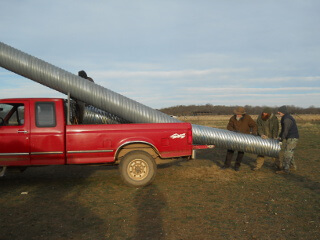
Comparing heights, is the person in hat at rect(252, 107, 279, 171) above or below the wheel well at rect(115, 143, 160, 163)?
above

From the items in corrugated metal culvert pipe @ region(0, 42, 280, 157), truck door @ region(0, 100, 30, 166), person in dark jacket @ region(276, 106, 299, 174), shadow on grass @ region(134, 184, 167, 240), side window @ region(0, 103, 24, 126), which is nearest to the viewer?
shadow on grass @ region(134, 184, 167, 240)

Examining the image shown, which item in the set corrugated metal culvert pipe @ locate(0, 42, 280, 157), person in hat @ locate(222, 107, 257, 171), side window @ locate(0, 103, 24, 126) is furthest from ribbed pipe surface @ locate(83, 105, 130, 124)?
person in hat @ locate(222, 107, 257, 171)

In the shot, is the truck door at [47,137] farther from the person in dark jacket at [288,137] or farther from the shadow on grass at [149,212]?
the person in dark jacket at [288,137]

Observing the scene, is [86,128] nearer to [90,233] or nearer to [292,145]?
[90,233]

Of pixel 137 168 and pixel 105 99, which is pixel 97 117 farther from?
pixel 137 168

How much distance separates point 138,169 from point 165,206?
4.73 feet

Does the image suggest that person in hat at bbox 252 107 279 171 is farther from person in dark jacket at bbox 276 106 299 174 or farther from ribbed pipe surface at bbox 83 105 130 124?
ribbed pipe surface at bbox 83 105 130 124

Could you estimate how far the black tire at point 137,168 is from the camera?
20.3 feet

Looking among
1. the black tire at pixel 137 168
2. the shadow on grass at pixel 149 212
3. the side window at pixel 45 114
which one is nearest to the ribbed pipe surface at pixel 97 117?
the side window at pixel 45 114

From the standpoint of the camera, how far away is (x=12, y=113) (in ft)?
20.3

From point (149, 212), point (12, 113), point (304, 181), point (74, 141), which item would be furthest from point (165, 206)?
point (12, 113)

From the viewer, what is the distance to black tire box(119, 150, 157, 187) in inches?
244

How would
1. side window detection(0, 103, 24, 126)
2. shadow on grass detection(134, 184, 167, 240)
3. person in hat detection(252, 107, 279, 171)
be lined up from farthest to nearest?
person in hat detection(252, 107, 279, 171) < side window detection(0, 103, 24, 126) < shadow on grass detection(134, 184, 167, 240)

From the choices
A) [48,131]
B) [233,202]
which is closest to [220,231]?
[233,202]
